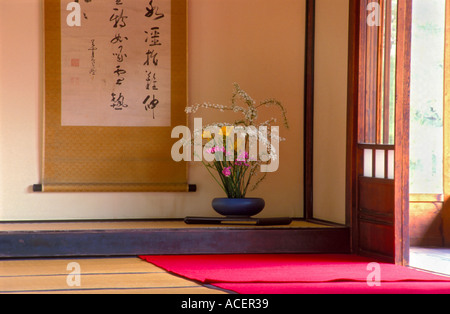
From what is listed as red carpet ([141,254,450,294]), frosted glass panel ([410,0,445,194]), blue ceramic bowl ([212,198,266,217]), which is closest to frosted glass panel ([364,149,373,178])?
red carpet ([141,254,450,294])

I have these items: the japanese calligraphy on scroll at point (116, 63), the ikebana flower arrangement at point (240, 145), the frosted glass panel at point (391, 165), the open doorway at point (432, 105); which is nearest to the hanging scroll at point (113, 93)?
the japanese calligraphy on scroll at point (116, 63)

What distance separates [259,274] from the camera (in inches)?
165

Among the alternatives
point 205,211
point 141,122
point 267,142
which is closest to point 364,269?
point 267,142

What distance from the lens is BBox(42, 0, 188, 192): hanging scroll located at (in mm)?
5641

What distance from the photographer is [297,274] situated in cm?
420

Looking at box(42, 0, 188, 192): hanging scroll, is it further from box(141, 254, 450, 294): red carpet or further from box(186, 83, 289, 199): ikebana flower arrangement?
box(141, 254, 450, 294): red carpet

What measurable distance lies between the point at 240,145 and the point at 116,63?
1.21 m

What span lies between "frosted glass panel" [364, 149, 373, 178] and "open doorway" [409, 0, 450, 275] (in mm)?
1071

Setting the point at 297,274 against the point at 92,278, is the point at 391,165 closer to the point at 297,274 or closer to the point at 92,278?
the point at 297,274

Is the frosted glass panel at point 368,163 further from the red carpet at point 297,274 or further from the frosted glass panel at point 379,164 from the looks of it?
the red carpet at point 297,274

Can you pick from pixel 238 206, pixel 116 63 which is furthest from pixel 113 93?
pixel 238 206

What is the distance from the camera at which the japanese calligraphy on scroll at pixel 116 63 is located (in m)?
5.67

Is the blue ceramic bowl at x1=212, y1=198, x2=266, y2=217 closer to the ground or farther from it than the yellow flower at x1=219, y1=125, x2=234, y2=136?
closer to the ground
